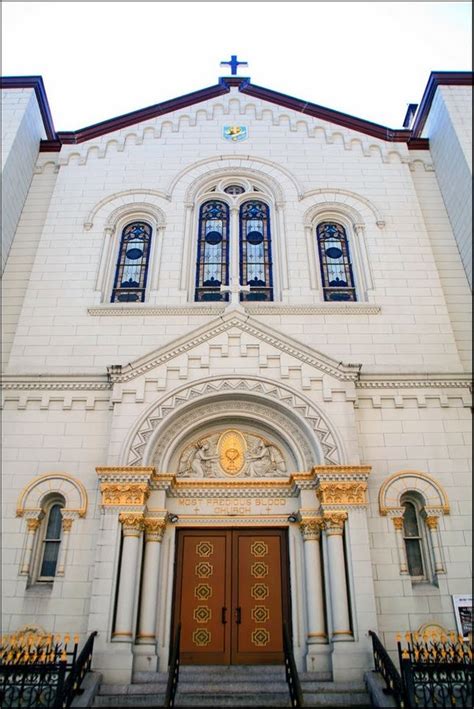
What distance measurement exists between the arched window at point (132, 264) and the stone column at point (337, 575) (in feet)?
22.7

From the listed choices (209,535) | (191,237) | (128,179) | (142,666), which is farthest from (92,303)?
(142,666)

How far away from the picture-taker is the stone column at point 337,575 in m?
9.54

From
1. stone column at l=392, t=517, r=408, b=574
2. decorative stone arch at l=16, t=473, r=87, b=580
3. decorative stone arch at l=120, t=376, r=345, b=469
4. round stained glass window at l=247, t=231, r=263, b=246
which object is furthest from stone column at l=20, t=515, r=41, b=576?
round stained glass window at l=247, t=231, r=263, b=246

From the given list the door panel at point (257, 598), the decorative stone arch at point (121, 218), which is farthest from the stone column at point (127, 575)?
the decorative stone arch at point (121, 218)

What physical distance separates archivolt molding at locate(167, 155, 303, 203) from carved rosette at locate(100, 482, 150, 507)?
826cm

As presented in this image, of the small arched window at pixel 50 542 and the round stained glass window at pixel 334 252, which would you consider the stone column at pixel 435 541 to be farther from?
the round stained glass window at pixel 334 252

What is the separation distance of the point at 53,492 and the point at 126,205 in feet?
26.4

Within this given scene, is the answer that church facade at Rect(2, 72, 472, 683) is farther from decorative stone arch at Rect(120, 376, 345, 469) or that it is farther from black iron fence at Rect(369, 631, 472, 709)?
black iron fence at Rect(369, 631, 472, 709)

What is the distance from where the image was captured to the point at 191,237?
15.2 m

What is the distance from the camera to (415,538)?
35.7 feet

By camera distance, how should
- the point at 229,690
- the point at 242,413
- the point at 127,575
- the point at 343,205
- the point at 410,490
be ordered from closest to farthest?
the point at 229,690 < the point at 127,575 < the point at 410,490 < the point at 242,413 < the point at 343,205

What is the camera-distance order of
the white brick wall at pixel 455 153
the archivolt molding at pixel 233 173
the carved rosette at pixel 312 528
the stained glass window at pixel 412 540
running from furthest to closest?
the archivolt molding at pixel 233 173 < the white brick wall at pixel 455 153 < the stained glass window at pixel 412 540 < the carved rosette at pixel 312 528

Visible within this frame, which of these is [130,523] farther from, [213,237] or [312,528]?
[213,237]

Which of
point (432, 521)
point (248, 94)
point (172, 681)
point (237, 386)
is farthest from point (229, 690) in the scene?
point (248, 94)
